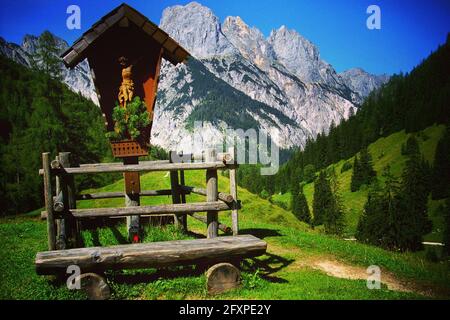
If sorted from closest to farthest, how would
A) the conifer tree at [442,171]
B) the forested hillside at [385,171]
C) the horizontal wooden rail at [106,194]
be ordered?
the horizontal wooden rail at [106,194] → the forested hillside at [385,171] → the conifer tree at [442,171]

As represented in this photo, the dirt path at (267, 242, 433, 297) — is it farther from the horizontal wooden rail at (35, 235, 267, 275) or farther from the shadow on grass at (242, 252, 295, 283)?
the horizontal wooden rail at (35, 235, 267, 275)

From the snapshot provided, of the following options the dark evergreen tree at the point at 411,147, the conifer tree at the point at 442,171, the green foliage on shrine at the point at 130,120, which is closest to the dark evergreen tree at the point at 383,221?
the conifer tree at the point at 442,171

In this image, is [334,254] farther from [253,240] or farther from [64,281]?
[64,281]

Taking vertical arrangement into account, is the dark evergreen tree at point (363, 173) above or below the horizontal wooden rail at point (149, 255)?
below

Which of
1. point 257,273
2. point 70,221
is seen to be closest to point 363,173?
point 257,273

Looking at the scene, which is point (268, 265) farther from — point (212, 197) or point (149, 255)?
point (149, 255)

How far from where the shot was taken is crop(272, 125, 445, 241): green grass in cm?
11344

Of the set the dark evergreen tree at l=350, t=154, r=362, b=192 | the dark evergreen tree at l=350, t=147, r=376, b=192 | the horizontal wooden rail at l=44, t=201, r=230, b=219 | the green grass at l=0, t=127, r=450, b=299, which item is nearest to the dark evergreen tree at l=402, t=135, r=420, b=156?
the dark evergreen tree at l=350, t=147, r=376, b=192

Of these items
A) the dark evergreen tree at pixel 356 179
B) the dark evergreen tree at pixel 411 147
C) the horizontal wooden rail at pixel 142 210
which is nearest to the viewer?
the horizontal wooden rail at pixel 142 210

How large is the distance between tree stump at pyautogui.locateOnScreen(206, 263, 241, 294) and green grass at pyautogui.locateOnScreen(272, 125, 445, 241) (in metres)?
106

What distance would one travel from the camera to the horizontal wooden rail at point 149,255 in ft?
22.1

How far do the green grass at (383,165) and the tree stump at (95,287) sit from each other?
355 ft

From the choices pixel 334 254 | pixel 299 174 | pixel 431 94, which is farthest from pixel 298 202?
pixel 334 254

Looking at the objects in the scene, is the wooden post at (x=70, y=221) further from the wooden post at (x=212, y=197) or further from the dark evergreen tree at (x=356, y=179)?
the dark evergreen tree at (x=356, y=179)
